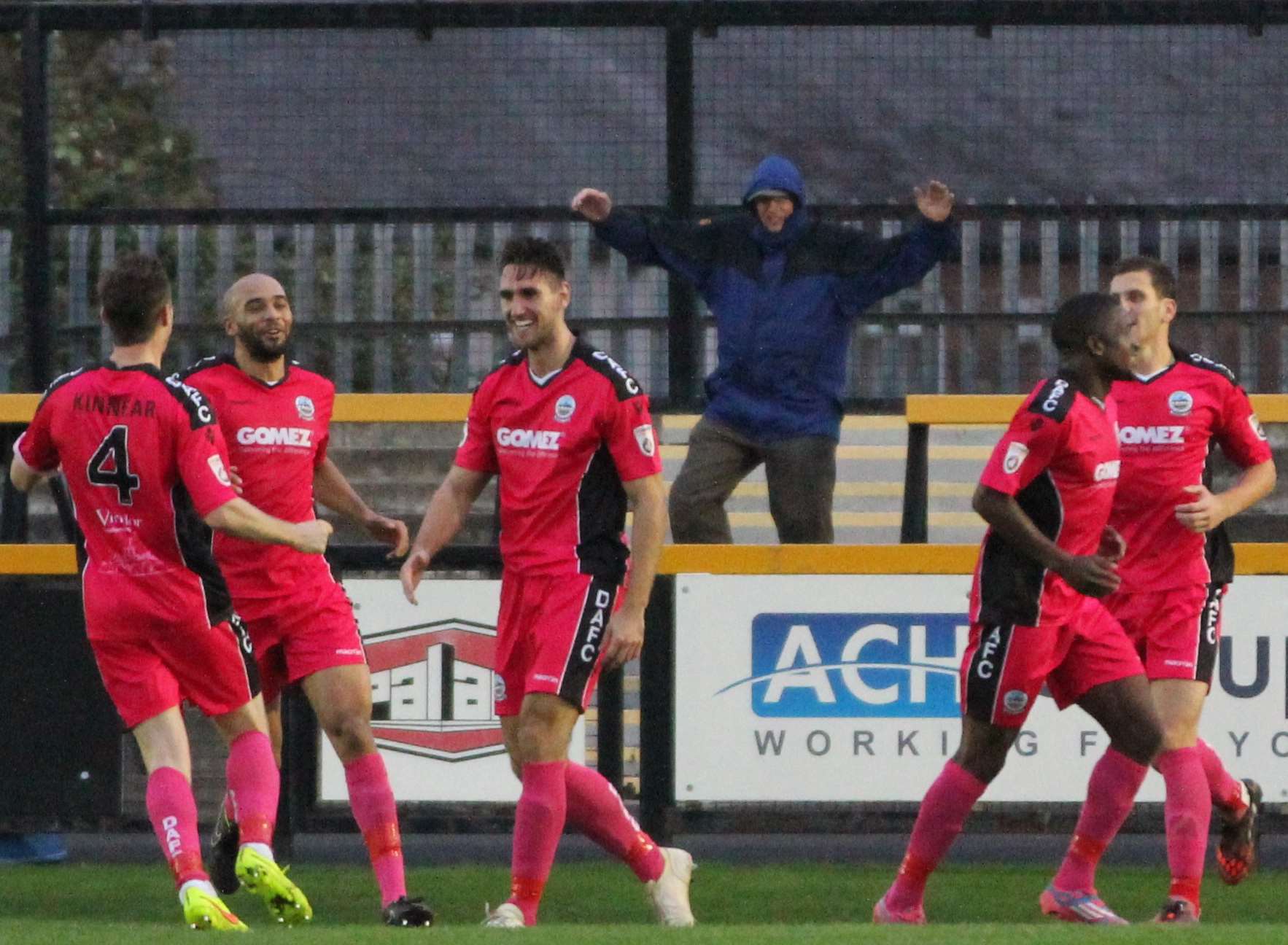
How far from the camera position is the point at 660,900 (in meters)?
7.32

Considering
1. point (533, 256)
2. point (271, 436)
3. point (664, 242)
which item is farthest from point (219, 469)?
point (664, 242)

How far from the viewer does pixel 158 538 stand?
700 cm

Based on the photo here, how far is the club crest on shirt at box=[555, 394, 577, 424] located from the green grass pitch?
1.41 meters

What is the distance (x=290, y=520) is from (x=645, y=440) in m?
1.34

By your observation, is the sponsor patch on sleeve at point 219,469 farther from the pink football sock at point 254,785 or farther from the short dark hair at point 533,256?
the short dark hair at point 533,256

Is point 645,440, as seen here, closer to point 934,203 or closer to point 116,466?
point 116,466

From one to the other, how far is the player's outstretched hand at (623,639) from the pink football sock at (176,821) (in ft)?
4.05

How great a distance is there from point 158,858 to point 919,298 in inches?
155

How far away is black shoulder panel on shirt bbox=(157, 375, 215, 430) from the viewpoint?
6.89 meters

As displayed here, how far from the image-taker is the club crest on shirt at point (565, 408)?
23.2 feet

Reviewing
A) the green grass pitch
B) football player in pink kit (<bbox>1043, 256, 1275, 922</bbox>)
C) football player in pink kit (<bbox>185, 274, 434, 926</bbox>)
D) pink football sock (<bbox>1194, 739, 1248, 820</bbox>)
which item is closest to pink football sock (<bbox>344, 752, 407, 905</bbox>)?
football player in pink kit (<bbox>185, 274, 434, 926</bbox>)

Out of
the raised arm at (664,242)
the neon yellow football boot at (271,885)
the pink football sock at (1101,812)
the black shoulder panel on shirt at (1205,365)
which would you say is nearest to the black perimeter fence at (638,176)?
the raised arm at (664,242)

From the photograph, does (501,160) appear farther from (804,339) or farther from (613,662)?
(613,662)

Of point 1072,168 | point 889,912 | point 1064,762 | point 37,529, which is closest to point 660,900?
point 889,912
